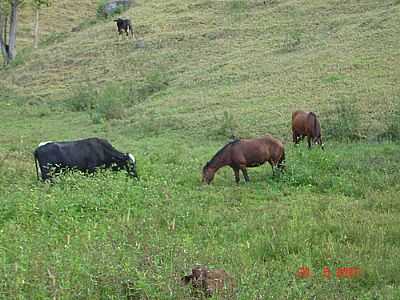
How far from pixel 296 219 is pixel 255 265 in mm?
2058

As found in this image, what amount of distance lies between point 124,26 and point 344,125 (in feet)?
72.3

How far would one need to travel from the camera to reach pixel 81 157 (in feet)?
44.2

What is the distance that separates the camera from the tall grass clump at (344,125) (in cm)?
1653

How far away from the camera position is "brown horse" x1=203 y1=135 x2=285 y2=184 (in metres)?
13.1

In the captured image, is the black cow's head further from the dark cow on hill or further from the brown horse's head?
the dark cow on hill

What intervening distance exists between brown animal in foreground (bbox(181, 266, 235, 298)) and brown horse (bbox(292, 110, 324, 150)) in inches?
388

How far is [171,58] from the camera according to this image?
3139 cm

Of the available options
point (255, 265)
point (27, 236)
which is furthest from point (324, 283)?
point (27, 236)

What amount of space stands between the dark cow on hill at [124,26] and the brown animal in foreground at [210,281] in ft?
102

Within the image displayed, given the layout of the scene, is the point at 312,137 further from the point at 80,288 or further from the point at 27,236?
the point at 80,288

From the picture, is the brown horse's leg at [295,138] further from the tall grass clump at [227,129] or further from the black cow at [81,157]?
the black cow at [81,157]

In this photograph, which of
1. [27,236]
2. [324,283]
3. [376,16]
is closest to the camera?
[324,283]
